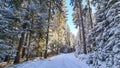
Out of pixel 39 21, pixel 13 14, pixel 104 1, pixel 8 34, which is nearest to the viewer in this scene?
pixel 8 34

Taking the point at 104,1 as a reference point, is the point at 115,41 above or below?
below

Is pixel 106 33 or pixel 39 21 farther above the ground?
pixel 39 21

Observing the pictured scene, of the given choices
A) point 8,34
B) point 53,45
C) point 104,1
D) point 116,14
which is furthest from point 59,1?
point 53,45

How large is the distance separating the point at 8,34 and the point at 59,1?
7064mm

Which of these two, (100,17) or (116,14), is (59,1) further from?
(100,17)

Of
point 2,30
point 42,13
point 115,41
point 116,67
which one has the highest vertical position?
point 42,13

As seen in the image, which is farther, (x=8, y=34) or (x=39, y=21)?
(x=39, y=21)

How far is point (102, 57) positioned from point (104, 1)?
7341mm

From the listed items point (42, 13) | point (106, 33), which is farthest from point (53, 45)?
point (106, 33)

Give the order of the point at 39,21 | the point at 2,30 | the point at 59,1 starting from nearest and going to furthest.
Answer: the point at 59,1 < the point at 2,30 < the point at 39,21

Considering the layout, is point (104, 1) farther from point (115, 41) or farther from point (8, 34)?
point (8, 34)

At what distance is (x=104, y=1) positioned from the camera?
18.2 metres

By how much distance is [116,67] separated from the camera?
1026 cm

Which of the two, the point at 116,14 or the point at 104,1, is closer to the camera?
the point at 116,14
